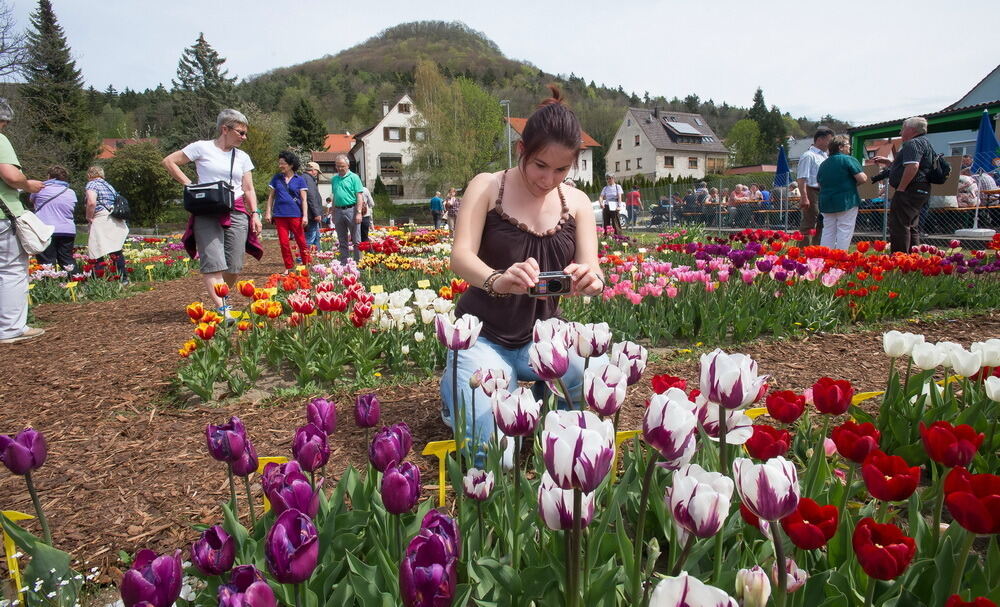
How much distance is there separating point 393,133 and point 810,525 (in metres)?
60.9

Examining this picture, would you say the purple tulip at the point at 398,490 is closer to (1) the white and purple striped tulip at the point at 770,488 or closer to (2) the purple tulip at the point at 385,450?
(2) the purple tulip at the point at 385,450

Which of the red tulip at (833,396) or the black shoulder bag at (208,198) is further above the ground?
the black shoulder bag at (208,198)

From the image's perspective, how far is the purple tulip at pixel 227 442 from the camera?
1.34 m

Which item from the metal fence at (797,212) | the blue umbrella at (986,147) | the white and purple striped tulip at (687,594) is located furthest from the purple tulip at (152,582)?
the blue umbrella at (986,147)

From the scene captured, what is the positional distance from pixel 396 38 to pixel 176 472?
507 feet

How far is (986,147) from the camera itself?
1358 centimetres

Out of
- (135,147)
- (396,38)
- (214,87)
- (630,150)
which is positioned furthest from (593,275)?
(396,38)

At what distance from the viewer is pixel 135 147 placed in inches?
1182

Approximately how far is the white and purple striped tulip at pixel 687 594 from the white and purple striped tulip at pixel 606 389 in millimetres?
490

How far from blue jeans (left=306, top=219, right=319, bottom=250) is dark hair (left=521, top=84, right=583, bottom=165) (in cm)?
829

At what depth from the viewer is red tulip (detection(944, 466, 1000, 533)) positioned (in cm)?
92

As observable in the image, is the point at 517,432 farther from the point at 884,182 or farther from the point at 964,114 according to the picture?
the point at 964,114

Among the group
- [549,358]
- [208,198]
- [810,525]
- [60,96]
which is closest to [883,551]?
[810,525]

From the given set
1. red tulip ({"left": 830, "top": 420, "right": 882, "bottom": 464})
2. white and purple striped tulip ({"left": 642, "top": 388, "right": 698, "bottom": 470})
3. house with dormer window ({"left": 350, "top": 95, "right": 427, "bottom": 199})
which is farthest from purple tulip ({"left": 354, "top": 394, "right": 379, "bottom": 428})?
house with dormer window ({"left": 350, "top": 95, "right": 427, "bottom": 199})
